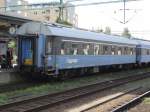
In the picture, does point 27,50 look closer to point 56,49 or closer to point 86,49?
point 56,49

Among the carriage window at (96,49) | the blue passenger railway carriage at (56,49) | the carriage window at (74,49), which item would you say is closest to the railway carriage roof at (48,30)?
the blue passenger railway carriage at (56,49)

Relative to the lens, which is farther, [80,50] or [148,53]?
[148,53]

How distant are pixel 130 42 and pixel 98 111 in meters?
24.4

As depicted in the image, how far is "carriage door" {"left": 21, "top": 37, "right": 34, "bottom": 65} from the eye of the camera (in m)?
21.4

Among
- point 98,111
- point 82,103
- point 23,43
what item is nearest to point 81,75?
point 23,43

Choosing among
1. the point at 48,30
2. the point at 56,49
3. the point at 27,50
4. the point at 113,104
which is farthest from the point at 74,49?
the point at 113,104

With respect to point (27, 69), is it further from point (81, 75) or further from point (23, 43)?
point (81, 75)

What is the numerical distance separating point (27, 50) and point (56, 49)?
154cm

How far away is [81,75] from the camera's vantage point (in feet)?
90.0

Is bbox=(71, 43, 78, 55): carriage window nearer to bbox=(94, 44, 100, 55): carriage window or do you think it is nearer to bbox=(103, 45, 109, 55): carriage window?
bbox=(94, 44, 100, 55): carriage window

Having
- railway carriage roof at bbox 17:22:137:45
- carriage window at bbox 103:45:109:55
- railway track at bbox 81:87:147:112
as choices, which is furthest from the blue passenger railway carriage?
railway track at bbox 81:87:147:112

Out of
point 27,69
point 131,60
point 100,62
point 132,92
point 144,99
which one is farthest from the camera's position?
point 131,60

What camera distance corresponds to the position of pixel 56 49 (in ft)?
70.8

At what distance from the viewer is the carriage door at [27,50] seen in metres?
21.4
